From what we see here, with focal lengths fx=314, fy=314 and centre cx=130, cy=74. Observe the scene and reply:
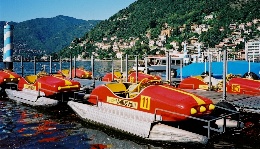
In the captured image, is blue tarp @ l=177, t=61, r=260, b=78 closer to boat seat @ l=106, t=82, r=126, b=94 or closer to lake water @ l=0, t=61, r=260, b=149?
lake water @ l=0, t=61, r=260, b=149

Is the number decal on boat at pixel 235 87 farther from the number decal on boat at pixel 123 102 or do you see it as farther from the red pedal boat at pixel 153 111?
the number decal on boat at pixel 123 102

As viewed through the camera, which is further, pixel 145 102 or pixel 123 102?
pixel 123 102

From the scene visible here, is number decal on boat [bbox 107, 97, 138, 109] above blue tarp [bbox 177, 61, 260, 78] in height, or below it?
below

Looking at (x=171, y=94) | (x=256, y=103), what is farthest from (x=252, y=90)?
(x=171, y=94)

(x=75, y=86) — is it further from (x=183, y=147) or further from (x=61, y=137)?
(x=183, y=147)

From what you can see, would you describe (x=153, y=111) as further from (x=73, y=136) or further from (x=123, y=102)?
(x=73, y=136)

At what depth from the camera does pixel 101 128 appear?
1694 cm

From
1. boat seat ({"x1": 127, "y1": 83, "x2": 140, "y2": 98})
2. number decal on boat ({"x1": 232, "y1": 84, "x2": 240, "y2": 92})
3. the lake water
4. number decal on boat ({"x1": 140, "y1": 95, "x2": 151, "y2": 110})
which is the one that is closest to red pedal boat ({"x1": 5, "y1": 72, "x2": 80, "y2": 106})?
the lake water

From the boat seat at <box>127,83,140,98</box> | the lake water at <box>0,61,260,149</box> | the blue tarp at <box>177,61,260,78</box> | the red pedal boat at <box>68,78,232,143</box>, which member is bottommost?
the lake water at <box>0,61,260,149</box>

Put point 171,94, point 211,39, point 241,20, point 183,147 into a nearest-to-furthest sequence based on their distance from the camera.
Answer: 1. point 183,147
2. point 171,94
3. point 211,39
4. point 241,20

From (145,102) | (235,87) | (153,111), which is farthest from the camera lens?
(235,87)

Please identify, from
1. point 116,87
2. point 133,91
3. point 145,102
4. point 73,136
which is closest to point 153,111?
point 145,102

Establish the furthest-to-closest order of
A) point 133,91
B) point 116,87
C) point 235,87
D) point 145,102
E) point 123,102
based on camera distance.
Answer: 1. point 235,87
2. point 116,87
3. point 133,91
4. point 123,102
5. point 145,102

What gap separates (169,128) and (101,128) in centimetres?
457
